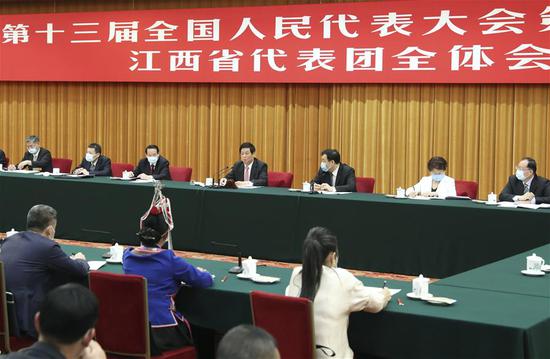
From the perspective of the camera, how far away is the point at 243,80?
10.5 meters

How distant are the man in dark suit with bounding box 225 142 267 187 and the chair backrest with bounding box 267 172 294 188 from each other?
7 cm

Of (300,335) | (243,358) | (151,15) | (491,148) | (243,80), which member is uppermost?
(151,15)

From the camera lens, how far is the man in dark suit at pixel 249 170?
8.89 meters

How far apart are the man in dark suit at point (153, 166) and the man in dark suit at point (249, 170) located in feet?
2.51

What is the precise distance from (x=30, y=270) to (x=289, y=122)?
649 centimetres

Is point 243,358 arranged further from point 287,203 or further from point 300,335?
point 287,203

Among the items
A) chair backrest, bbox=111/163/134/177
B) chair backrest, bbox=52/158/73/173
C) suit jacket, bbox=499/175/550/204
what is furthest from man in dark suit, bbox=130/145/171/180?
suit jacket, bbox=499/175/550/204

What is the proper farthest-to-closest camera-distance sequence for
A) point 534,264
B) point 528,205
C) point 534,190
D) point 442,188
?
1. point 442,188
2. point 534,190
3. point 528,205
4. point 534,264

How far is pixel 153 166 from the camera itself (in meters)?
9.52

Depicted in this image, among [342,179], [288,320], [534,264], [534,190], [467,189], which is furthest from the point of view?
[342,179]

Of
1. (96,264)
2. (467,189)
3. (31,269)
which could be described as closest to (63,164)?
(467,189)

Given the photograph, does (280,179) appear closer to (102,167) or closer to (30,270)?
(102,167)

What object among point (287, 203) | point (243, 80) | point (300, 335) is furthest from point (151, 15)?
point (300, 335)

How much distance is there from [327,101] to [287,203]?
9.31 ft
